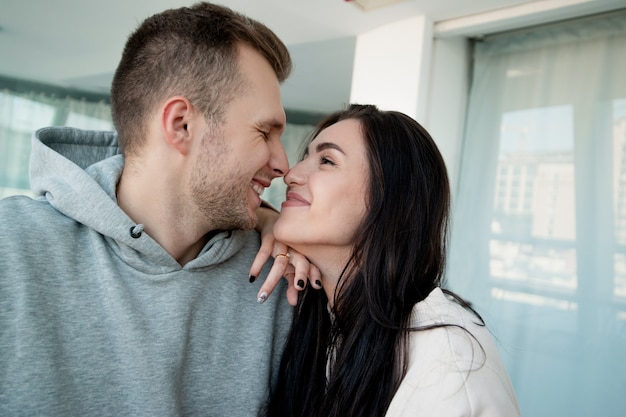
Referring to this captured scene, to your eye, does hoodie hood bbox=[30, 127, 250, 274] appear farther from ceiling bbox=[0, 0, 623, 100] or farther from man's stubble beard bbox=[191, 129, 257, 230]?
ceiling bbox=[0, 0, 623, 100]

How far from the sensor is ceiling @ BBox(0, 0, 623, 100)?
2.65 meters

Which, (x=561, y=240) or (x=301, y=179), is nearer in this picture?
(x=301, y=179)

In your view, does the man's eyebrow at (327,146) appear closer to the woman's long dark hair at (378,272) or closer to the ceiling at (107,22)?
the woman's long dark hair at (378,272)

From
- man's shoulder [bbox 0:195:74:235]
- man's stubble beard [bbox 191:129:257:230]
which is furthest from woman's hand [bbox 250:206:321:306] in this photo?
man's shoulder [bbox 0:195:74:235]

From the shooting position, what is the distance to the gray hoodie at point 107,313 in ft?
3.19

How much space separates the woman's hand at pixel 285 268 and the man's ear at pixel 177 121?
0.34 m

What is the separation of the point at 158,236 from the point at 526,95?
2.31 metres

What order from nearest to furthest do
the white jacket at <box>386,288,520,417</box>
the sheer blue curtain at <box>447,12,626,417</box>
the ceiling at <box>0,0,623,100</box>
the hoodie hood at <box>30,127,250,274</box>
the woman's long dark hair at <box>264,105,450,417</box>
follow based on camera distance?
1. the white jacket at <box>386,288,520,417</box>
2. the hoodie hood at <box>30,127,250,274</box>
3. the woman's long dark hair at <box>264,105,450,417</box>
4. the sheer blue curtain at <box>447,12,626,417</box>
5. the ceiling at <box>0,0,623,100</box>

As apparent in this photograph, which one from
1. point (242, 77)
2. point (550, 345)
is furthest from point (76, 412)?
point (550, 345)

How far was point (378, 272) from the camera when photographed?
50.4 inches

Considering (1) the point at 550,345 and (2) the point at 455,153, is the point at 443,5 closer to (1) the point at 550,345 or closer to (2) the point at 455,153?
(2) the point at 455,153

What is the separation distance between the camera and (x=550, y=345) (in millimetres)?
2465

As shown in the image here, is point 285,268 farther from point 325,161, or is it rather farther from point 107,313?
point 107,313

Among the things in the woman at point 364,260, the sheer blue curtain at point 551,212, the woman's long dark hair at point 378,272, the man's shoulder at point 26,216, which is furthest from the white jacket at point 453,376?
the sheer blue curtain at point 551,212
